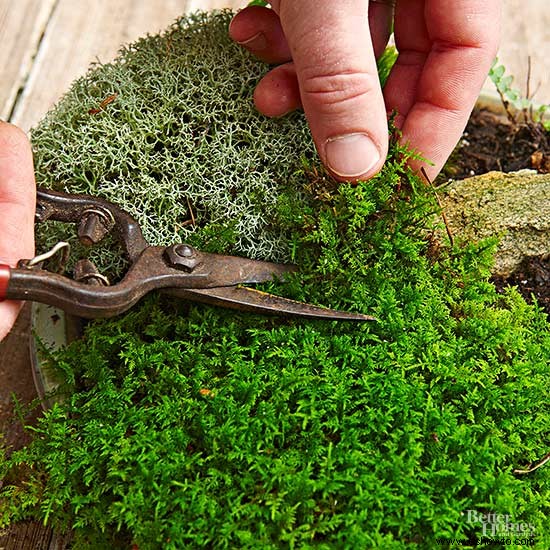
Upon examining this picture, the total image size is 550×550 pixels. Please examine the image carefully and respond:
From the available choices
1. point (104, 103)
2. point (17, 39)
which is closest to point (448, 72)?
point (104, 103)

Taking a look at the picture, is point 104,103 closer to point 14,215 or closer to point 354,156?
point 14,215

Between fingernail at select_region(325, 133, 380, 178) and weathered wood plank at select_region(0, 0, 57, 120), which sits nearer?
fingernail at select_region(325, 133, 380, 178)

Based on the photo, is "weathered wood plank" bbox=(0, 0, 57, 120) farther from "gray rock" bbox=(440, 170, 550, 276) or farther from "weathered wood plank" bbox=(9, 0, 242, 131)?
"gray rock" bbox=(440, 170, 550, 276)

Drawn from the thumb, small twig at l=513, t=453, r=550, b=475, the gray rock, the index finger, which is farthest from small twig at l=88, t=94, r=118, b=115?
small twig at l=513, t=453, r=550, b=475

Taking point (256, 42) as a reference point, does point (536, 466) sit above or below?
below

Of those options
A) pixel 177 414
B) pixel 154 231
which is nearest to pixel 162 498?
pixel 177 414

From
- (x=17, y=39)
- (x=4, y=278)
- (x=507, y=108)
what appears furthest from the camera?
(x=17, y=39)

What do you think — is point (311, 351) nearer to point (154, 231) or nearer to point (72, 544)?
point (154, 231)
